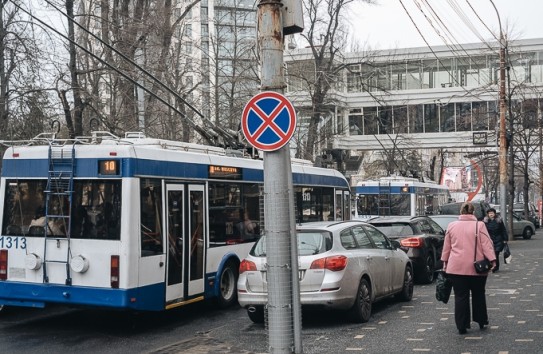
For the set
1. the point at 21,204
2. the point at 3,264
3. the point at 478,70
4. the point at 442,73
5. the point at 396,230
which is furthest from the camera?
the point at 442,73

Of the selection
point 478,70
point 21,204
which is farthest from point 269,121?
point 478,70

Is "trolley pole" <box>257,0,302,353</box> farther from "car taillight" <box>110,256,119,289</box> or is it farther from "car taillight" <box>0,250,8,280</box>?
"car taillight" <box>0,250,8,280</box>

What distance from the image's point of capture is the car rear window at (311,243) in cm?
1074

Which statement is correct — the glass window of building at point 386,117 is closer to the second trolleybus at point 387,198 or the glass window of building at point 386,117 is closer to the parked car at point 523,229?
the parked car at point 523,229

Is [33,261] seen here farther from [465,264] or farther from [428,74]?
[428,74]

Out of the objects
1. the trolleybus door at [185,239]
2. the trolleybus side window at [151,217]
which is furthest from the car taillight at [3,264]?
the trolleybus door at [185,239]

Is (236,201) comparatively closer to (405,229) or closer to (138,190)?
(138,190)

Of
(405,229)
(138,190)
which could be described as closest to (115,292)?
(138,190)

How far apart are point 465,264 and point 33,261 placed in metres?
6.04

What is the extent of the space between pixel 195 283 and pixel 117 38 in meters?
12.8

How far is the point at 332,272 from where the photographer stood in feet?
34.2

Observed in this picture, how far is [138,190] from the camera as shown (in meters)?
10.5

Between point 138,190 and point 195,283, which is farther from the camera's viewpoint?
point 195,283

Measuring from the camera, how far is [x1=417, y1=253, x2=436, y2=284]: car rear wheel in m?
16.0
